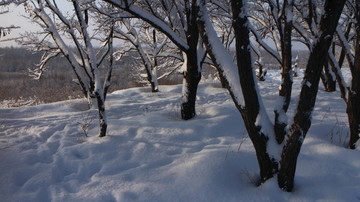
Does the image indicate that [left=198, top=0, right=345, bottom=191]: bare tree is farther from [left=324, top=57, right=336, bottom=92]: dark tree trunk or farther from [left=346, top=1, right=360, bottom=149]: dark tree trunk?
[left=324, top=57, right=336, bottom=92]: dark tree trunk

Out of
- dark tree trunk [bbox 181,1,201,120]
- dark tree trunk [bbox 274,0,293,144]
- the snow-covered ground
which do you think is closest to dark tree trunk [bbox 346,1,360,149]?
the snow-covered ground

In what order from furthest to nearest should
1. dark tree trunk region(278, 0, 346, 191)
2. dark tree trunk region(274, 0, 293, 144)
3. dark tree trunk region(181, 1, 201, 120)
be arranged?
1. dark tree trunk region(181, 1, 201, 120)
2. dark tree trunk region(274, 0, 293, 144)
3. dark tree trunk region(278, 0, 346, 191)

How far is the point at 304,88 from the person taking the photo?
6.93 ft

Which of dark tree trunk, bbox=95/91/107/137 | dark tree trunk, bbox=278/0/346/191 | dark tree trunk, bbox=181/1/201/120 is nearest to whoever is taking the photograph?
dark tree trunk, bbox=278/0/346/191

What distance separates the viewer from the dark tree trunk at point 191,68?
4762 mm

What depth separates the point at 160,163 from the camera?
3.20 m

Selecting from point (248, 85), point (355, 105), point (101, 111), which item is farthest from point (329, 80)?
point (101, 111)

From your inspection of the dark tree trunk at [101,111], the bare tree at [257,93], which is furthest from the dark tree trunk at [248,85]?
the dark tree trunk at [101,111]

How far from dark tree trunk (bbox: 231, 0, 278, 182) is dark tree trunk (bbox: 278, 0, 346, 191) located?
17 centimetres

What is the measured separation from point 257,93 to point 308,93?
1.50 ft

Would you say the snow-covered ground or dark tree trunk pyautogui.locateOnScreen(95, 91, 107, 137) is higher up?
dark tree trunk pyautogui.locateOnScreen(95, 91, 107, 137)

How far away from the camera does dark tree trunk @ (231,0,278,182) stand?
226cm

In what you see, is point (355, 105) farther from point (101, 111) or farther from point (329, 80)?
point (329, 80)

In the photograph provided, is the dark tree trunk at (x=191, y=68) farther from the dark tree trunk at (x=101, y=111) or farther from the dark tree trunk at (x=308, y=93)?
the dark tree trunk at (x=308, y=93)
